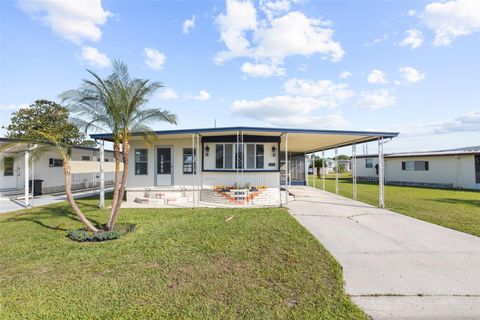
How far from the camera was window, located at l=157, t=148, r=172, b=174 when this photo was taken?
38.7 feet

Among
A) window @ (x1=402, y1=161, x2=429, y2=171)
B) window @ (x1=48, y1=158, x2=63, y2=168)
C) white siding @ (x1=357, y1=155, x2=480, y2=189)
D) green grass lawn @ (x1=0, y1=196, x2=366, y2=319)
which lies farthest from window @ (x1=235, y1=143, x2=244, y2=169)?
window @ (x1=402, y1=161, x2=429, y2=171)

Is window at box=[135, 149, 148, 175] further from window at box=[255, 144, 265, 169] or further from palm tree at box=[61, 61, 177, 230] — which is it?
window at box=[255, 144, 265, 169]

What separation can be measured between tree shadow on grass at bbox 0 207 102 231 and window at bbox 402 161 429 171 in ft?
80.4

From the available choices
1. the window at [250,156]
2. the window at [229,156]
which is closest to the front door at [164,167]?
the window at [229,156]

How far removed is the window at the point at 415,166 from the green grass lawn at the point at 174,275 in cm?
2044

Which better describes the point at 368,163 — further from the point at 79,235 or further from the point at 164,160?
the point at 79,235

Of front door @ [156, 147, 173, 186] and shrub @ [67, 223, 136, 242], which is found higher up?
front door @ [156, 147, 173, 186]

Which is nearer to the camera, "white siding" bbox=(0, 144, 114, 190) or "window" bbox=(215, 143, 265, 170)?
"window" bbox=(215, 143, 265, 170)

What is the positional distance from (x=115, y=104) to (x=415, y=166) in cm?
2449

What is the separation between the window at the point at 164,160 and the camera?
38.7 ft

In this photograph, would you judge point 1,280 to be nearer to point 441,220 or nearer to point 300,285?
point 300,285

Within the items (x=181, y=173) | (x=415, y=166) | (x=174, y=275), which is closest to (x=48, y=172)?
(x=181, y=173)

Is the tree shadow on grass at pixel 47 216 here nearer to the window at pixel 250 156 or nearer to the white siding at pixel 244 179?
the white siding at pixel 244 179

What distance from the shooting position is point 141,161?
11844 mm
